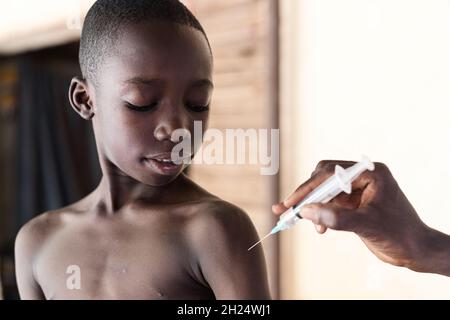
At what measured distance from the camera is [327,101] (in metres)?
0.51

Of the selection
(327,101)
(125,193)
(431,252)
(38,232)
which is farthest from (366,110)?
(38,232)

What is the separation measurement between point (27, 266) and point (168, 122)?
0.23 metres

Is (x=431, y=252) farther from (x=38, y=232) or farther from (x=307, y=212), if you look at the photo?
(x=38, y=232)

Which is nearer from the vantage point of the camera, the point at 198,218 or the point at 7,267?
the point at 198,218

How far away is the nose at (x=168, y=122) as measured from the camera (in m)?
0.42

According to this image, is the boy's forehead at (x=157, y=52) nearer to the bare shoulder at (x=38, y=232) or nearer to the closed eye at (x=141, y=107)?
the closed eye at (x=141, y=107)

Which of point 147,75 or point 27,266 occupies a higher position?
point 147,75

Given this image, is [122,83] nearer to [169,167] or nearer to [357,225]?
[169,167]

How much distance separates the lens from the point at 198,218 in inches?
17.6

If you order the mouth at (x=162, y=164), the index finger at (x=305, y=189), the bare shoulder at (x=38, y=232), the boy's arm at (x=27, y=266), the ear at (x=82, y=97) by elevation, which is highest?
the ear at (x=82, y=97)

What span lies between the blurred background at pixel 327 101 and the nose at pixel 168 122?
105 mm

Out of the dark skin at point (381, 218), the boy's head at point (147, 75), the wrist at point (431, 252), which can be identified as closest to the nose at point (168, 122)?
the boy's head at point (147, 75)
